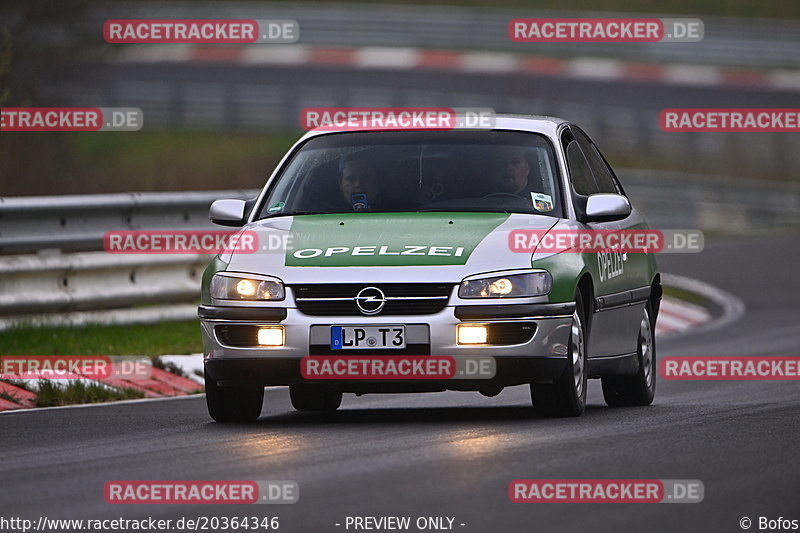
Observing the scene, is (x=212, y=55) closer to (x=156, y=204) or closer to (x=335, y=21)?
(x=335, y=21)

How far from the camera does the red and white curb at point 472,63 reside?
51219mm

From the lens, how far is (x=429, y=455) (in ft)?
27.8

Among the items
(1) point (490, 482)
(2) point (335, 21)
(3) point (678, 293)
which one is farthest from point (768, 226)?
(1) point (490, 482)

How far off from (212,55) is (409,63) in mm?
5433

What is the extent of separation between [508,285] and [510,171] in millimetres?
1274

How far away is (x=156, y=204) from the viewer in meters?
16.7

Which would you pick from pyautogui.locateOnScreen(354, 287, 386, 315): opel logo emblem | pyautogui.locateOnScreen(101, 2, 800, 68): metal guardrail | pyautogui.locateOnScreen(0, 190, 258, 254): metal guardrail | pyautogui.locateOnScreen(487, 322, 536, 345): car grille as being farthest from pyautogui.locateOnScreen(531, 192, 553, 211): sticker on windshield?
pyautogui.locateOnScreen(101, 2, 800, 68): metal guardrail

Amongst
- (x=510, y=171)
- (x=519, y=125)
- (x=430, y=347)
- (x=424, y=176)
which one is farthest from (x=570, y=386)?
(x=519, y=125)

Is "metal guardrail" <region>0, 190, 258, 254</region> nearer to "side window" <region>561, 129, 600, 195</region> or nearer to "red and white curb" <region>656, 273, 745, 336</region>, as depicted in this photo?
"side window" <region>561, 129, 600, 195</region>

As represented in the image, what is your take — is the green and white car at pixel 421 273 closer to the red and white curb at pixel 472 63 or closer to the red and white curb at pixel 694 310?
the red and white curb at pixel 694 310

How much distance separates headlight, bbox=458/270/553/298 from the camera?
32.2 feet

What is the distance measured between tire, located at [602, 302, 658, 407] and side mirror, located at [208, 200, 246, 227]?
257 cm

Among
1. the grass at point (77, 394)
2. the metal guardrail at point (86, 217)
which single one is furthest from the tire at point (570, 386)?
the metal guardrail at point (86, 217)

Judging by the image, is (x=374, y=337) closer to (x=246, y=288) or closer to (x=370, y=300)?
(x=370, y=300)
